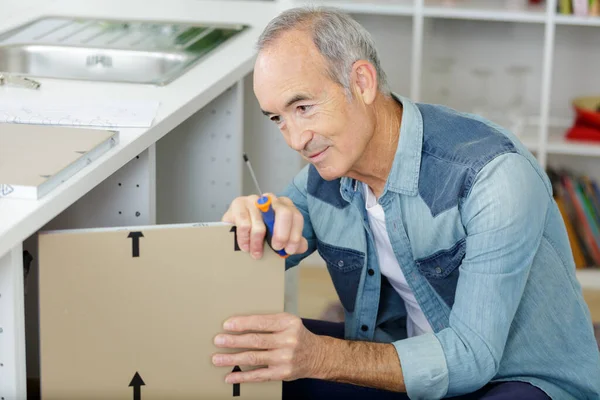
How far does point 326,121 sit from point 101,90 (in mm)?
588

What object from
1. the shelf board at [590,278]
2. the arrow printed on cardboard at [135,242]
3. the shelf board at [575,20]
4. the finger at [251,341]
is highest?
the shelf board at [575,20]

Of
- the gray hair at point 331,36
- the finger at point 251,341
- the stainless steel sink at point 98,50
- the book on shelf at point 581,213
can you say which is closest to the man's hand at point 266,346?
the finger at point 251,341

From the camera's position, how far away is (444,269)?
4.90 ft

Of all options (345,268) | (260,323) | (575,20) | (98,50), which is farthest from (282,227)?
(575,20)

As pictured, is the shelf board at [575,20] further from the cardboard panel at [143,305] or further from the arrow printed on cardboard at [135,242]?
the arrow printed on cardboard at [135,242]

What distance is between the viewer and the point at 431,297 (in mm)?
1533

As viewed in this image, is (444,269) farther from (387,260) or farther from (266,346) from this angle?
(266,346)

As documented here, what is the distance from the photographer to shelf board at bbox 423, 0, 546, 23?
317 centimetres

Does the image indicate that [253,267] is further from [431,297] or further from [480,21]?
[480,21]

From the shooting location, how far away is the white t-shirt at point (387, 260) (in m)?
1.57

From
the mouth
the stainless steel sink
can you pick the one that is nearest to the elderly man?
the mouth

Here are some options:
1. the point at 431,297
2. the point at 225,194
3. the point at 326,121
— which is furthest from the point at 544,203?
the point at 225,194

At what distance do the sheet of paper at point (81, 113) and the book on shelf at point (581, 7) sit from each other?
77.2 inches

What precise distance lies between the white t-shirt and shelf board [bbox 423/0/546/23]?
176 cm
